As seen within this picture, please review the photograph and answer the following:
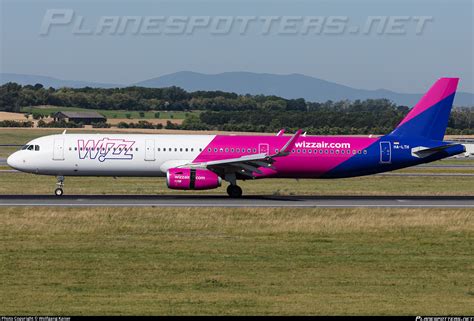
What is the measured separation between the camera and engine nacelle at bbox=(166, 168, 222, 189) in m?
47.8

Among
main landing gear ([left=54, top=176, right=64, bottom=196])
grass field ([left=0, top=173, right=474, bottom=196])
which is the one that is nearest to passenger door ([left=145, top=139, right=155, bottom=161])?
grass field ([left=0, top=173, right=474, bottom=196])

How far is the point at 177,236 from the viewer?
34.6 meters

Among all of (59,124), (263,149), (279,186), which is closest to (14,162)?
(263,149)

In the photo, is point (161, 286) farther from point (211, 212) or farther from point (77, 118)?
point (77, 118)

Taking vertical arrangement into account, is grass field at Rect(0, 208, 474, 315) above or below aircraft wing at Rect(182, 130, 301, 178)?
below

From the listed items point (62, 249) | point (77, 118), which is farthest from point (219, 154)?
point (77, 118)

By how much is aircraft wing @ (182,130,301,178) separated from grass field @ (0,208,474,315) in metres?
6.65

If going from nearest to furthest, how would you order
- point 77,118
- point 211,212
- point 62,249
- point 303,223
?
point 62,249
point 303,223
point 211,212
point 77,118

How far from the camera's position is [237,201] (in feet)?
160

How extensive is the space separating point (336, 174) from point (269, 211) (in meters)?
10.8

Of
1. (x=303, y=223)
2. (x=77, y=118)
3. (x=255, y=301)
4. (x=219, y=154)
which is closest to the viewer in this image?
(x=255, y=301)

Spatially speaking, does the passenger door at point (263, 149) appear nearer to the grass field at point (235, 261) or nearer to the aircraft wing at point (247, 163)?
the aircraft wing at point (247, 163)

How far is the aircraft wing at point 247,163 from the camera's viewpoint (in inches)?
1930

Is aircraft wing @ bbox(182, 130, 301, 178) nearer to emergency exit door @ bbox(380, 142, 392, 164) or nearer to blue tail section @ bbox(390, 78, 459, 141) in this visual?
emergency exit door @ bbox(380, 142, 392, 164)
